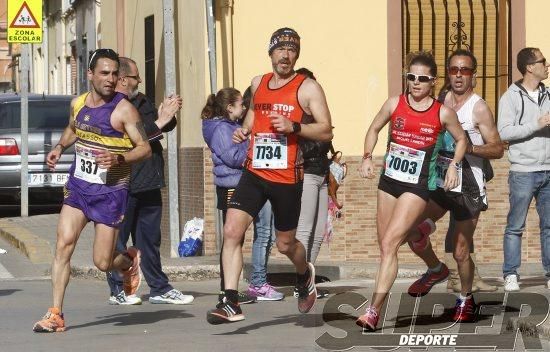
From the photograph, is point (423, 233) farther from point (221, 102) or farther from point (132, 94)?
point (132, 94)

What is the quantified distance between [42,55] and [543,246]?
34906 millimetres

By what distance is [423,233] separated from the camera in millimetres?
10438

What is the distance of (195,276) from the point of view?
14125 millimetres

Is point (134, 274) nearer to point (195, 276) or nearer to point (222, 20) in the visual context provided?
point (195, 276)

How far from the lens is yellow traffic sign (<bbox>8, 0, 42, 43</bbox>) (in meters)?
22.2

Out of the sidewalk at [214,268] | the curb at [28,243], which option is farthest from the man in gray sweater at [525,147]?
the curb at [28,243]

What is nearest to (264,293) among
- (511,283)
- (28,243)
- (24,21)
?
(511,283)

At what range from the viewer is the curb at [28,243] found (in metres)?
16.4

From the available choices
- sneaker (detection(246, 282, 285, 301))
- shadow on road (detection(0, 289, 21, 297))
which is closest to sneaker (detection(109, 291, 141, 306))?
sneaker (detection(246, 282, 285, 301))

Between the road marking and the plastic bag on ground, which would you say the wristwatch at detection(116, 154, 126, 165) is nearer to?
the road marking

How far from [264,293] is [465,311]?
2401 mm

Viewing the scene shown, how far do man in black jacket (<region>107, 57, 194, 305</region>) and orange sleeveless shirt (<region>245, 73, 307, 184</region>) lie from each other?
5.15 feet

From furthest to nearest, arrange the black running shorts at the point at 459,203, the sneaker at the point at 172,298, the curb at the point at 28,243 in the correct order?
the curb at the point at 28,243 < the sneaker at the point at 172,298 < the black running shorts at the point at 459,203

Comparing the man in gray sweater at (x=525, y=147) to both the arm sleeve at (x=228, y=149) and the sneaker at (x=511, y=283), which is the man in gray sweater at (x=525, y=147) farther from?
the arm sleeve at (x=228, y=149)
